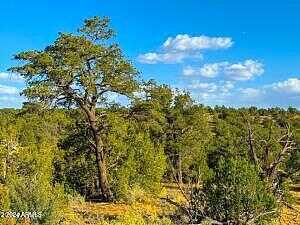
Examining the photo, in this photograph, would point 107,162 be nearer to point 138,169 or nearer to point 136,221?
point 138,169

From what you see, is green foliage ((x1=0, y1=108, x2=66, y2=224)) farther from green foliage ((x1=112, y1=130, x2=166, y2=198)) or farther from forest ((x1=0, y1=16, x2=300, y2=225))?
green foliage ((x1=112, y1=130, x2=166, y2=198))

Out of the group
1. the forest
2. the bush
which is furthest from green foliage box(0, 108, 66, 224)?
the bush

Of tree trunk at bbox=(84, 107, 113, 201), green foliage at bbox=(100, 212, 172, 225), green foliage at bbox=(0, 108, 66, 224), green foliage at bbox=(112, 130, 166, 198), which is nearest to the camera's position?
green foliage at bbox=(0, 108, 66, 224)

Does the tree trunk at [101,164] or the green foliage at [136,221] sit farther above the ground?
the tree trunk at [101,164]

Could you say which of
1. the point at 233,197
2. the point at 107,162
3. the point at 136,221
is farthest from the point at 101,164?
the point at 233,197

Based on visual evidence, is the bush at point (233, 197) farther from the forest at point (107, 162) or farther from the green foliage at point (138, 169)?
the green foliage at point (138, 169)

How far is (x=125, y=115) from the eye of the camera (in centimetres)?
3331

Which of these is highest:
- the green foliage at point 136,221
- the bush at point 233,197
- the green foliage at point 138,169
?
the green foliage at point 138,169

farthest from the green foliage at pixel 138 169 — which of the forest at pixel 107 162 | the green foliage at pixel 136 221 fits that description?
the green foliage at pixel 136 221

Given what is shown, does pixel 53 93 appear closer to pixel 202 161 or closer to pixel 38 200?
pixel 38 200

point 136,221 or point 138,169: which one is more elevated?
point 138,169

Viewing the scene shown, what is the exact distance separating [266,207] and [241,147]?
26.7 meters

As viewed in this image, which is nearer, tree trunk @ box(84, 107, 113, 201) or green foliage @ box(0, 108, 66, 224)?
green foliage @ box(0, 108, 66, 224)

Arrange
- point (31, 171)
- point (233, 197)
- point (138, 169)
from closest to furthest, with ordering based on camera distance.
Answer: point (233, 197) → point (31, 171) → point (138, 169)
